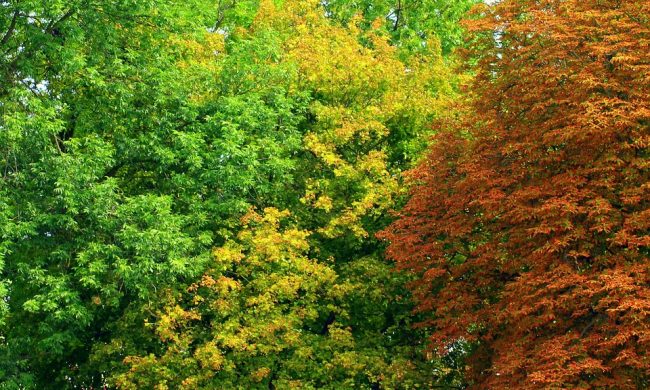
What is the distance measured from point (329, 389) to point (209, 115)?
299 inches

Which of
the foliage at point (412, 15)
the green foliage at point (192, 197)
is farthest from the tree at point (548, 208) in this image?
the foliage at point (412, 15)

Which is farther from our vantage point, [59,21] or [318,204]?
[318,204]

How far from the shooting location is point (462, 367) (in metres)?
24.8

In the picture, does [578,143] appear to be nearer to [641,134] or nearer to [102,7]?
[641,134]

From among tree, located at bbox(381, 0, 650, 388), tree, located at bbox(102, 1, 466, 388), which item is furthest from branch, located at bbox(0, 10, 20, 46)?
tree, located at bbox(381, 0, 650, 388)

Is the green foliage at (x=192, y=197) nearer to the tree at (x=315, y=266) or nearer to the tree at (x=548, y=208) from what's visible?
the tree at (x=315, y=266)

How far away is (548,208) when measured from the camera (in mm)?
19047

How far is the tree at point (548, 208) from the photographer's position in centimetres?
1838

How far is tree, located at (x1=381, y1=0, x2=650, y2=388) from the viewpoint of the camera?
60.3 feet

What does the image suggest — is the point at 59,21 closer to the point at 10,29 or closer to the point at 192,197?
the point at 10,29

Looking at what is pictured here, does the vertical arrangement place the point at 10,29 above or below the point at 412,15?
below

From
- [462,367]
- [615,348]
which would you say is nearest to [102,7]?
[462,367]

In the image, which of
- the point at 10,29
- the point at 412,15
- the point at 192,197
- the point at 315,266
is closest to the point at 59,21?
the point at 10,29

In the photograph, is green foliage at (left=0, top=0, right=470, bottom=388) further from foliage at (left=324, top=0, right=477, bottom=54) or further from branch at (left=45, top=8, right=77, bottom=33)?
foliage at (left=324, top=0, right=477, bottom=54)
